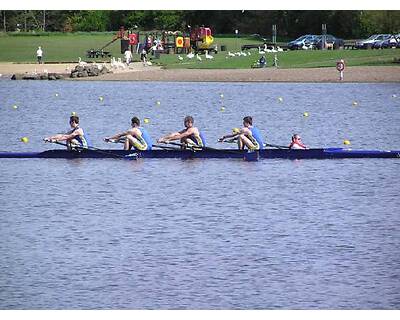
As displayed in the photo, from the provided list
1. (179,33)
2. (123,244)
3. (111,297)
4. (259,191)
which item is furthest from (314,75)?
(111,297)

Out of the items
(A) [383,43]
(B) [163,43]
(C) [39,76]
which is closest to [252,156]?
(C) [39,76]

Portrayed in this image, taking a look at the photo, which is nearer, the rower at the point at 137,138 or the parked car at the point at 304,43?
the rower at the point at 137,138

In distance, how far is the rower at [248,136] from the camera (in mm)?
23594

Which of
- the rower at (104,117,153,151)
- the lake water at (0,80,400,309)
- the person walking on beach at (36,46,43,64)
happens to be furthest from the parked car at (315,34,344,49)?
the rower at (104,117,153,151)

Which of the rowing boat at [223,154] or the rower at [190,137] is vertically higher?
the rower at [190,137]

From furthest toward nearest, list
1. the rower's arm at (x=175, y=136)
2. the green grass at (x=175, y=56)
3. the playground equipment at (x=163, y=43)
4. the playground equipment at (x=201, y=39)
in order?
1. the playground equipment at (x=201, y=39)
2. the playground equipment at (x=163, y=43)
3. the green grass at (x=175, y=56)
4. the rower's arm at (x=175, y=136)

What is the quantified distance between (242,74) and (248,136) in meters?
29.2

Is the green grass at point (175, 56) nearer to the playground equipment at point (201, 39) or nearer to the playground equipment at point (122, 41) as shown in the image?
the playground equipment at point (122, 41)

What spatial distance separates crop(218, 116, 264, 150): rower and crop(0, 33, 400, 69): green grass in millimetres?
29132

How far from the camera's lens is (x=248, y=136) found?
78.1ft

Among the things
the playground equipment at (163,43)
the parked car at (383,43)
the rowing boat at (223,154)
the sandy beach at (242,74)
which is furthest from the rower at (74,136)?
the parked car at (383,43)

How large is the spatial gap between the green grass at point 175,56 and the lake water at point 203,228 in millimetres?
19491

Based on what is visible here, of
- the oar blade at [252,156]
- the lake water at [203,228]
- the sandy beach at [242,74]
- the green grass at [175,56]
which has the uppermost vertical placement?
the green grass at [175,56]

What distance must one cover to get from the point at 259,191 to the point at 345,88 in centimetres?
2642
